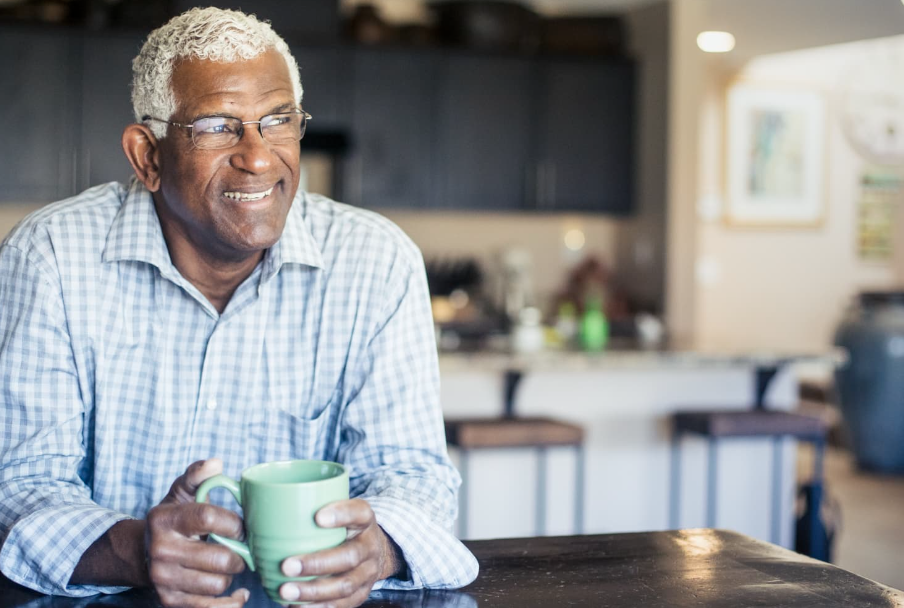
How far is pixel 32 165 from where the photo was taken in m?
4.83

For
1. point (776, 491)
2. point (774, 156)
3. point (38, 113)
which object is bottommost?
point (776, 491)

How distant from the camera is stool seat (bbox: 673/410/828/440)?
339 centimetres

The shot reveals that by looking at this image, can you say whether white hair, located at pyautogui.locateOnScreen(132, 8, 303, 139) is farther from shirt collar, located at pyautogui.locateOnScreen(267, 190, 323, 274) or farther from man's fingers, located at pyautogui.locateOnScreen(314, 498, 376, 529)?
man's fingers, located at pyautogui.locateOnScreen(314, 498, 376, 529)

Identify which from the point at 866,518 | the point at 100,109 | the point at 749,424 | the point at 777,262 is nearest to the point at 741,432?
the point at 749,424

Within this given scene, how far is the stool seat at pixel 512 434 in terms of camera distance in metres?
3.14

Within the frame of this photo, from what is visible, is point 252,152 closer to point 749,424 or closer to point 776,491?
point 749,424

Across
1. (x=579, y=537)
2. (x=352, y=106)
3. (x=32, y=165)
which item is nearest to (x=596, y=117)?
(x=352, y=106)

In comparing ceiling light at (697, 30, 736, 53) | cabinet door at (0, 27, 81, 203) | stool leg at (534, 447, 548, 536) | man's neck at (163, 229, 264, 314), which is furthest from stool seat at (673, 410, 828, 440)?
cabinet door at (0, 27, 81, 203)

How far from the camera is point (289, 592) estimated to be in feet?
2.89

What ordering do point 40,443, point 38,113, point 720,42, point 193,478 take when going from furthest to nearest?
point 38,113, point 720,42, point 40,443, point 193,478

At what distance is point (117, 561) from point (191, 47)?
→ 66 cm

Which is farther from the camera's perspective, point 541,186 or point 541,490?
point 541,186

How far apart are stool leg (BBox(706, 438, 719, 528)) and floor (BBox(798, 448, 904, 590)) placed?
1.52 ft

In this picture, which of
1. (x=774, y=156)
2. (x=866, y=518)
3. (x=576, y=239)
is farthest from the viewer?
(x=774, y=156)
